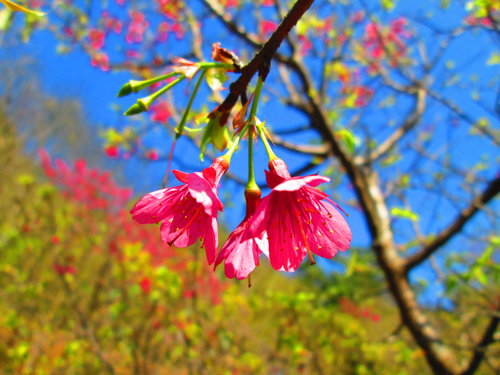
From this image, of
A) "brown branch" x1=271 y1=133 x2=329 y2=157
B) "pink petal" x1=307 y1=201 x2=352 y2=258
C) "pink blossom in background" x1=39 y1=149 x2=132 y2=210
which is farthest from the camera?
"pink blossom in background" x1=39 y1=149 x2=132 y2=210

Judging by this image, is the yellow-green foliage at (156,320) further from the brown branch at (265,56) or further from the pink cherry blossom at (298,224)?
the brown branch at (265,56)

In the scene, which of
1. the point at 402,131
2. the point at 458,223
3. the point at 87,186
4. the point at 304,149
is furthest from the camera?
the point at 87,186

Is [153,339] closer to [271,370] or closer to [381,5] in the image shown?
[271,370]

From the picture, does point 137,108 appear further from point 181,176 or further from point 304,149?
point 304,149

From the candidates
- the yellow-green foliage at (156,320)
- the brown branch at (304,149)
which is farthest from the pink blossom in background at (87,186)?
the brown branch at (304,149)

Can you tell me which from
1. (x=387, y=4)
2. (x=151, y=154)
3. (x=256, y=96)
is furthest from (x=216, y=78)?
(x=151, y=154)

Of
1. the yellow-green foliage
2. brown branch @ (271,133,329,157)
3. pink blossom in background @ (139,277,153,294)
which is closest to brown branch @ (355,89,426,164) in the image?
brown branch @ (271,133,329,157)

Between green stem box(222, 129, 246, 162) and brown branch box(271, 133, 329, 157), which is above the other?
brown branch box(271, 133, 329, 157)

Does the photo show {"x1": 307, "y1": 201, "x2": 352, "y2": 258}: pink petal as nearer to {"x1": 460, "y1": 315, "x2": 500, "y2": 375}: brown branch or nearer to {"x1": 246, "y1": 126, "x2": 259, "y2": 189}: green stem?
{"x1": 246, "y1": 126, "x2": 259, "y2": 189}: green stem
